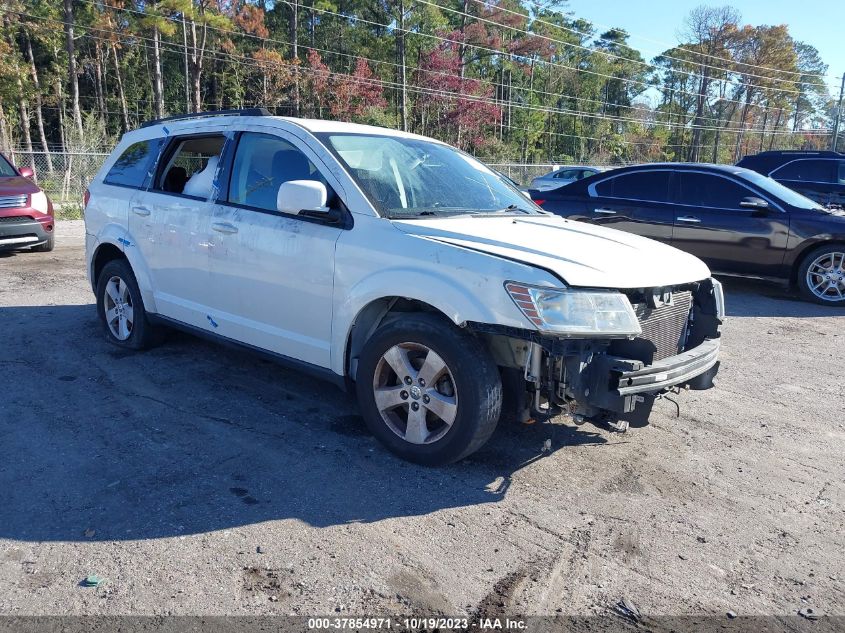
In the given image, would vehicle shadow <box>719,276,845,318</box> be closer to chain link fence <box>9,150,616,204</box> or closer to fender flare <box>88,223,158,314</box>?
fender flare <box>88,223,158,314</box>

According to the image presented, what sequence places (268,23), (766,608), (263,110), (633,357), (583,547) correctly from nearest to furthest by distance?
(766,608) < (583,547) < (633,357) < (263,110) < (268,23)

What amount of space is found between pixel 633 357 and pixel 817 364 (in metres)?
3.71

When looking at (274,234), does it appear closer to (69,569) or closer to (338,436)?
(338,436)

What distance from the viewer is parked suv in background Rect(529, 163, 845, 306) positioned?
8.87 m

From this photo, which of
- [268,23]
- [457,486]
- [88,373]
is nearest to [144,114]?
[268,23]

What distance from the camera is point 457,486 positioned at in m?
3.74

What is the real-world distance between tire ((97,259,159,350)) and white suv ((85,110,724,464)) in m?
0.22

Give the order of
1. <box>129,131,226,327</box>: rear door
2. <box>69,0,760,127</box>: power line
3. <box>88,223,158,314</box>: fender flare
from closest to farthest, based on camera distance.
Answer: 1. <box>129,131,226,327</box>: rear door
2. <box>88,223,158,314</box>: fender flare
3. <box>69,0,760,127</box>: power line

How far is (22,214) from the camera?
10977 millimetres

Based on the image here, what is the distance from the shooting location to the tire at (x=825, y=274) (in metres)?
8.84

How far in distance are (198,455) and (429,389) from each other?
4.65 feet

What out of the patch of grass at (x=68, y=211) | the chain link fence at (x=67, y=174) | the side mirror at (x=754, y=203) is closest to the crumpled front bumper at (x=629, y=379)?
the side mirror at (x=754, y=203)

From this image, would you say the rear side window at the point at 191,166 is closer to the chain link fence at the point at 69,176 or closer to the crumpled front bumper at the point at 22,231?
the crumpled front bumper at the point at 22,231

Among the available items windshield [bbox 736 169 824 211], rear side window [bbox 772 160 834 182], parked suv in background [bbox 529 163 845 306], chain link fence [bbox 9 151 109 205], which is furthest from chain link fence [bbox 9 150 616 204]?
rear side window [bbox 772 160 834 182]
